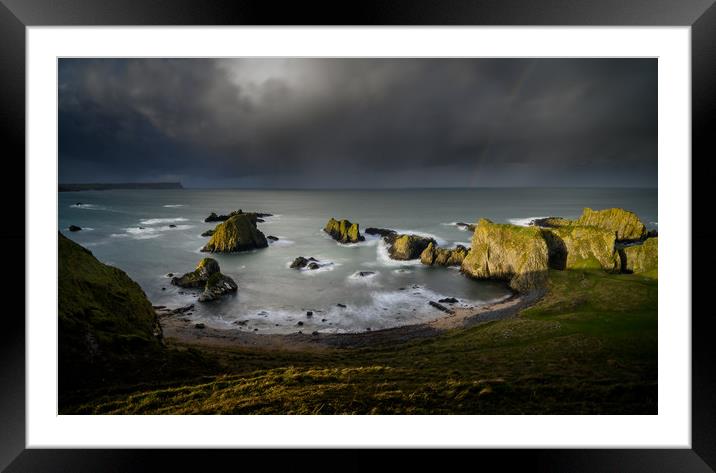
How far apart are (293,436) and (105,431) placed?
2.63m

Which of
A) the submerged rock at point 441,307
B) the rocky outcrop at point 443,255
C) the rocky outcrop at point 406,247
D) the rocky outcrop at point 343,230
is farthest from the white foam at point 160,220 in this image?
the submerged rock at point 441,307

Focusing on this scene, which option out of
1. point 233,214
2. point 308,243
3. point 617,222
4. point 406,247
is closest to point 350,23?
point 233,214

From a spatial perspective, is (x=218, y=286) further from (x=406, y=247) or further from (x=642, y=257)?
(x=642, y=257)

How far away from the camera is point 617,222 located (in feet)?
25.1

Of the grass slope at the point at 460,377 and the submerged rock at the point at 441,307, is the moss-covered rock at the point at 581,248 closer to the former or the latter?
the grass slope at the point at 460,377

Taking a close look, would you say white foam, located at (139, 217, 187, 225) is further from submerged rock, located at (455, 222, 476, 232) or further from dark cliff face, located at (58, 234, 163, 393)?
submerged rock, located at (455, 222, 476, 232)

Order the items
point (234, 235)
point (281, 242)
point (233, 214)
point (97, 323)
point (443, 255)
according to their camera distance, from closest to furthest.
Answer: point (97, 323) < point (233, 214) < point (234, 235) < point (281, 242) < point (443, 255)

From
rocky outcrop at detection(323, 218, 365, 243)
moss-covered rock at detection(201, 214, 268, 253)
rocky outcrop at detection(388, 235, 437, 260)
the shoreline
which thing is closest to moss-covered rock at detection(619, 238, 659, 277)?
the shoreline

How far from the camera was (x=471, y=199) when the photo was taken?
333 inches

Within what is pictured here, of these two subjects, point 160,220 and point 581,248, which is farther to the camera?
point 581,248

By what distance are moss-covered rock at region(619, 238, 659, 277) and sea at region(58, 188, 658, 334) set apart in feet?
2.01

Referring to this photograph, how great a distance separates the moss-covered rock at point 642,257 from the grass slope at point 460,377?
0.86 ft

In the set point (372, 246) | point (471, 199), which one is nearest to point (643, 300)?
point (471, 199)

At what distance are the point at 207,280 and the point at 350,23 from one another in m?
6.15
